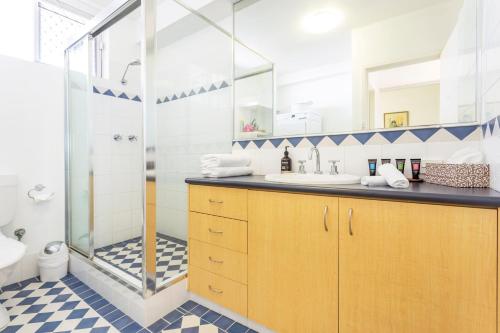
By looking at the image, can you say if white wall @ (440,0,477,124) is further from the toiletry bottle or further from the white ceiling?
the toiletry bottle

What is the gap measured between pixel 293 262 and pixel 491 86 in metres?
1.08

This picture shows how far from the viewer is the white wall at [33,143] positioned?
1.66 meters

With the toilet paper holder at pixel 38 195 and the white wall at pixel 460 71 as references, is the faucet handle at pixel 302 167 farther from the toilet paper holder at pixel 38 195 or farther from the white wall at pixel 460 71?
the toilet paper holder at pixel 38 195

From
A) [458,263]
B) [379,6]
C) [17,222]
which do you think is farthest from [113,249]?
[379,6]

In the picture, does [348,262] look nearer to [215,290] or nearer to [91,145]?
[215,290]

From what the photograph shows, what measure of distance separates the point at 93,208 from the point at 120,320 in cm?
98

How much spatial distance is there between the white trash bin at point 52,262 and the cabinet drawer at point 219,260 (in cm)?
113

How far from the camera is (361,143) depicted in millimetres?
1337

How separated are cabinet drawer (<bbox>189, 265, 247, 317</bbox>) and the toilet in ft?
3.13

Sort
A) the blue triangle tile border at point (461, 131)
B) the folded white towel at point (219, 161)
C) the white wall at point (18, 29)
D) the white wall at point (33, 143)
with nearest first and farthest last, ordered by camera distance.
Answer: the blue triangle tile border at point (461, 131)
the folded white towel at point (219, 161)
the white wall at point (33, 143)
the white wall at point (18, 29)

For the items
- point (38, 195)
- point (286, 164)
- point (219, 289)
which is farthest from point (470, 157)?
point (38, 195)

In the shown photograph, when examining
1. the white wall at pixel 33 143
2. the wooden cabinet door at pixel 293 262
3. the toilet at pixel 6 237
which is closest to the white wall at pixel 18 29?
the white wall at pixel 33 143

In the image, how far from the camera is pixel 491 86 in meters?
0.90

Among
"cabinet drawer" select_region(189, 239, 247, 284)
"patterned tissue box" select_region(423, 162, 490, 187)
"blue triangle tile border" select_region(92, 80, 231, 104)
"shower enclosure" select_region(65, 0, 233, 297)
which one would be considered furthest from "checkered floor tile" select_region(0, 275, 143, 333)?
"patterned tissue box" select_region(423, 162, 490, 187)
